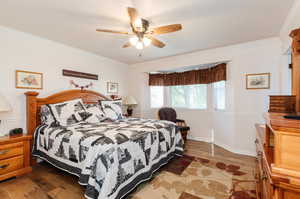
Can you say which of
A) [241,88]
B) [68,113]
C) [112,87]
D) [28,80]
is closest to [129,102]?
[112,87]

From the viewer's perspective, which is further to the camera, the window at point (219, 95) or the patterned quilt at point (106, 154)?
the window at point (219, 95)

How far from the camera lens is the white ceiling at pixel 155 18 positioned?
1.72m

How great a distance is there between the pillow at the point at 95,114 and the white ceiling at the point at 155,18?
1.39 meters

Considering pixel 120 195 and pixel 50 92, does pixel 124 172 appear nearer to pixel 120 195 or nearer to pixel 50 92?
pixel 120 195

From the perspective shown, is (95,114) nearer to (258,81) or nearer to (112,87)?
(112,87)

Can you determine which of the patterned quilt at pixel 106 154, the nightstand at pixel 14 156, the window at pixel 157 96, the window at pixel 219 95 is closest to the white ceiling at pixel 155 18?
the window at pixel 219 95

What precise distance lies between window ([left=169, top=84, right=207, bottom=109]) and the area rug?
1.88m

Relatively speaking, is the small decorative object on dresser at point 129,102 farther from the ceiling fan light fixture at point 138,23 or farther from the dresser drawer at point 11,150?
the ceiling fan light fixture at point 138,23

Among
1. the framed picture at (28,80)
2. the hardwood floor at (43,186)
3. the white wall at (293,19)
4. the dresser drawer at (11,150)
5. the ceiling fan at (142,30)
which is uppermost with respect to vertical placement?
the white wall at (293,19)

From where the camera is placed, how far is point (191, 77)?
395 cm

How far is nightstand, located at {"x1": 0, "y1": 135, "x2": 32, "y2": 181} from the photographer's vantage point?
195 cm

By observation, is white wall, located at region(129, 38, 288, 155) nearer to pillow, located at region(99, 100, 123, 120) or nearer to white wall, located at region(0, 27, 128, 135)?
pillow, located at region(99, 100, 123, 120)

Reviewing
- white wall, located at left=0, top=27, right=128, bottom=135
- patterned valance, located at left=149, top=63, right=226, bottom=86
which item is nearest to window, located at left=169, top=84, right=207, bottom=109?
patterned valance, located at left=149, top=63, right=226, bottom=86

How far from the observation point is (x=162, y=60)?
13.2ft
